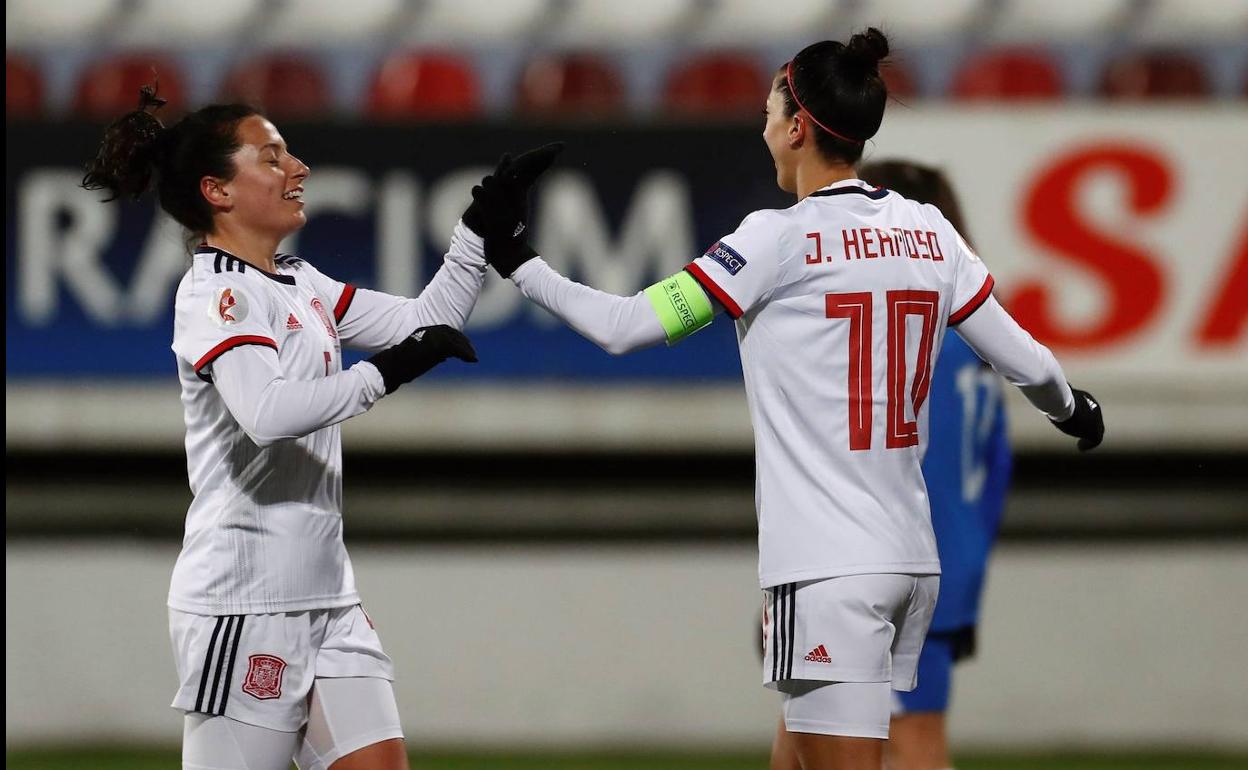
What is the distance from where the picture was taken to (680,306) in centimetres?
293

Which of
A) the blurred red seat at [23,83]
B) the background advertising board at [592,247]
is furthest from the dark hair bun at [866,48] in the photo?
the blurred red seat at [23,83]

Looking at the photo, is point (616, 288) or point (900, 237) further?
point (616, 288)

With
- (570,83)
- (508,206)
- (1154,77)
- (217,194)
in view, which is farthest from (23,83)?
(1154,77)

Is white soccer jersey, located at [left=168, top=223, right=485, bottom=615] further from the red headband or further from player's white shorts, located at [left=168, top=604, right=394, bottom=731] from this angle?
the red headband

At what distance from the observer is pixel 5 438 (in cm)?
595

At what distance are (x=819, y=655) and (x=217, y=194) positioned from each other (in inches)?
51.4

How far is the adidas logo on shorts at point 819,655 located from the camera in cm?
287

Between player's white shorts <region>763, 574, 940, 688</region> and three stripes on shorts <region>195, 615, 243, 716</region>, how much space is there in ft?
2.91

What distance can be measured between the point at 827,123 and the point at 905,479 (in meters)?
0.61

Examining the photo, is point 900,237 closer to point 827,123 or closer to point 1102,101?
point 827,123

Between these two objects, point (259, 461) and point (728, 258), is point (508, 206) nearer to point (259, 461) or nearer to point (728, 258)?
point (728, 258)

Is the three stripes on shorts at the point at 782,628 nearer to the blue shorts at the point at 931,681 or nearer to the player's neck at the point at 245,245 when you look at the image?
the blue shorts at the point at 931,681

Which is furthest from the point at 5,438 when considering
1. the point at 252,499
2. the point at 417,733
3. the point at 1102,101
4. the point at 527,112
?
the point at 1102,101

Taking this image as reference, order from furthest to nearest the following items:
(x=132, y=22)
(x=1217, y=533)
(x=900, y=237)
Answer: (x=132, y=22)
(x=1217, y=533)
(x=900, y=237)
